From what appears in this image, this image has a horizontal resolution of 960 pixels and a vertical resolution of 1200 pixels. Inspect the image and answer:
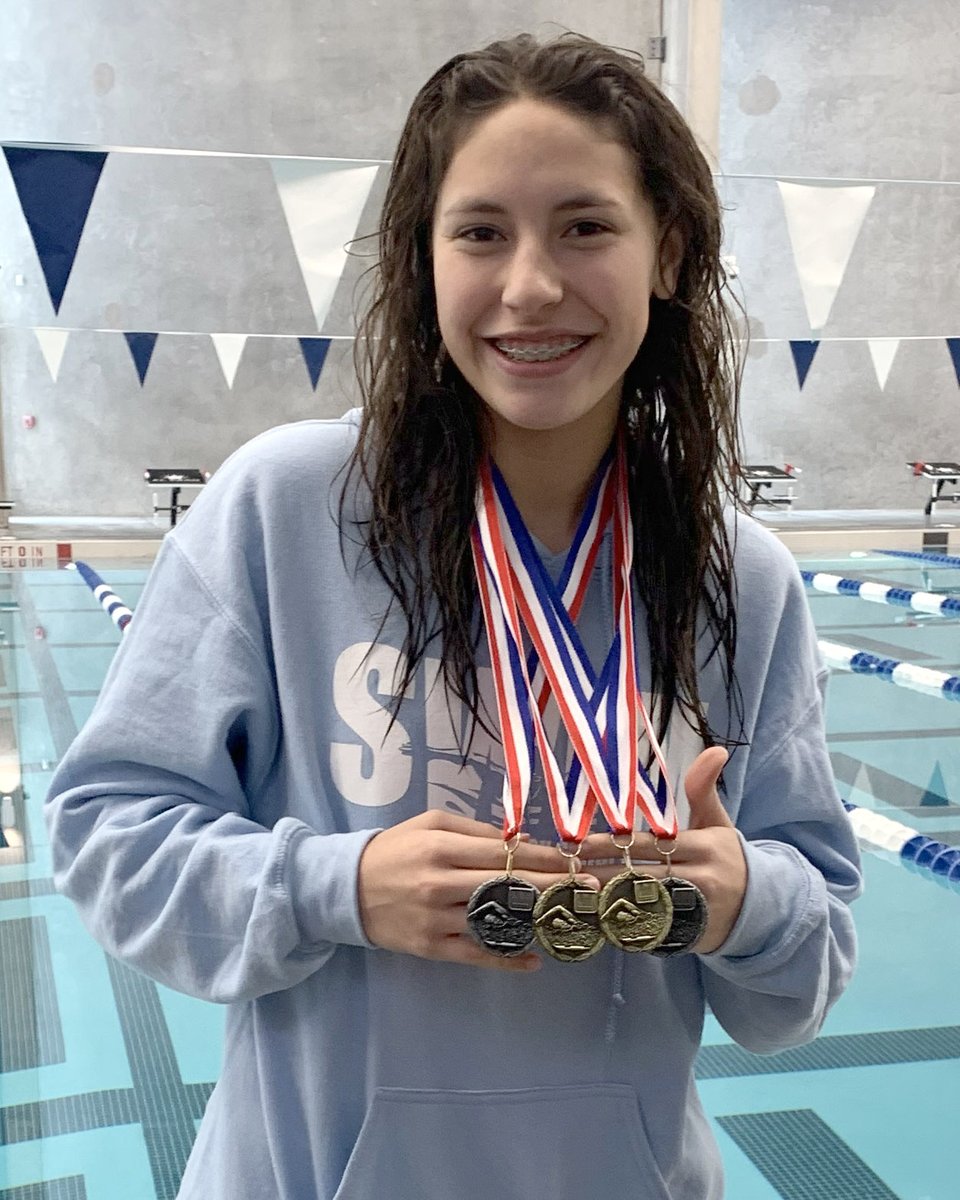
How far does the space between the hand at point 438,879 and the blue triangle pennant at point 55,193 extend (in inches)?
260

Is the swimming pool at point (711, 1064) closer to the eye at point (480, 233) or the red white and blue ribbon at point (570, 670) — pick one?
the red white and blue ribbon at point (570, 670)

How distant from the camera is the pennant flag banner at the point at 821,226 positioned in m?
8.85

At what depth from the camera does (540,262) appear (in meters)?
0.96

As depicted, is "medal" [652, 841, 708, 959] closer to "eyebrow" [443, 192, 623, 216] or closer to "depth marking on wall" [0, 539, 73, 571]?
"eyebrow" [443, 192, 623, 216]

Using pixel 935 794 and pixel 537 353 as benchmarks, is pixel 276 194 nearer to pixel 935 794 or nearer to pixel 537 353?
pixel 935 794

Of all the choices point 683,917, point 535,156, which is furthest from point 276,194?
point 683,917

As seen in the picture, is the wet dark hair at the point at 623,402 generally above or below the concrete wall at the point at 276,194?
below

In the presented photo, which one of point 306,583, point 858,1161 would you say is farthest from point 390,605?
point 858,1161

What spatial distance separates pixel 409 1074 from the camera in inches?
37.6

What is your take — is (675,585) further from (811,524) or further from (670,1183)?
(811,524)

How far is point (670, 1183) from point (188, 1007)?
2190 millimetres

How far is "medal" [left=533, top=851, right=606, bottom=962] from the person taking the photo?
2.83ft

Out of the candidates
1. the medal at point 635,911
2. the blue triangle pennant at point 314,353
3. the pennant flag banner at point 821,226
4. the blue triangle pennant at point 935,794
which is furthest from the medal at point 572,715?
the blue triangle pennant at point 314,353

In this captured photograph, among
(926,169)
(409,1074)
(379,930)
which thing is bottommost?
(409,1074)
